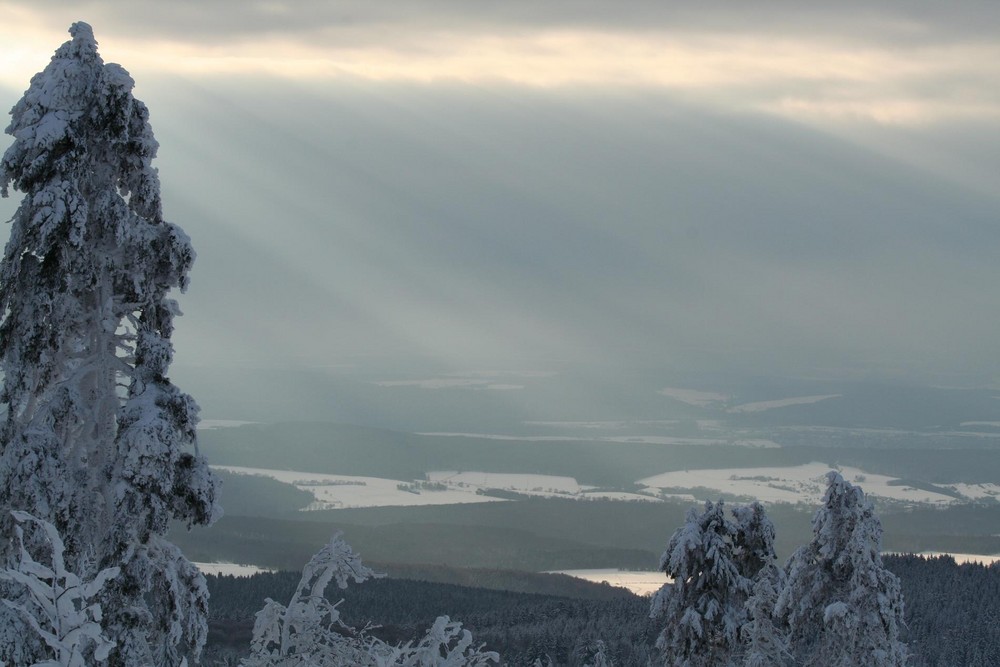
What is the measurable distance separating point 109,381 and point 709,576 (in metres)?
20.6

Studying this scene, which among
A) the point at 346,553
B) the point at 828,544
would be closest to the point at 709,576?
the point at 828,544

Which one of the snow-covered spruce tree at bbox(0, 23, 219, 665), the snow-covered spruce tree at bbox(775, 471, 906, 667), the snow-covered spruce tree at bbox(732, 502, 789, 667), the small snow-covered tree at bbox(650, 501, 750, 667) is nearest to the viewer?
the snow-covered spruce tree at bbox(0, 23, 219, 665)

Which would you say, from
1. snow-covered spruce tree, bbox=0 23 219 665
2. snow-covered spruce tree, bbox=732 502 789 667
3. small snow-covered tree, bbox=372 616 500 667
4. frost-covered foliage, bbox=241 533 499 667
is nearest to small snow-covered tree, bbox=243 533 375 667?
frost-covered foliage, bbox=241 533 499 667

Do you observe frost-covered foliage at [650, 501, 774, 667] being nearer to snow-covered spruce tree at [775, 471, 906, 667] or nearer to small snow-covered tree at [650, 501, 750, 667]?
small snow-covered tree at [650, 501, 750, 667]

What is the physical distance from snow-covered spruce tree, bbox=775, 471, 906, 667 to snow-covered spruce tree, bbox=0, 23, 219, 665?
17693mm

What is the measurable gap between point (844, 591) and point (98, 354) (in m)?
20.6

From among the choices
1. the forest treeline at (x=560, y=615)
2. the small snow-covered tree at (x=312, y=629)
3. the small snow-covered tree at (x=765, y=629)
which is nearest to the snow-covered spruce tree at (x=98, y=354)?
the small snow-covered tree at (x=312, y=629)

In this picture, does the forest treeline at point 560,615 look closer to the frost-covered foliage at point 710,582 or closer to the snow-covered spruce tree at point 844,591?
the frost-covered foliage at point 710,582

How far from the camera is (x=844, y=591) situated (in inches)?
1284

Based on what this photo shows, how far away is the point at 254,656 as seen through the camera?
18422mm

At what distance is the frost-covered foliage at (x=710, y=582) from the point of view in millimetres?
35844

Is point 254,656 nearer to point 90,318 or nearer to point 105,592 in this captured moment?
point 105,592

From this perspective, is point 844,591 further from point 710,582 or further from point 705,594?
point 705,594

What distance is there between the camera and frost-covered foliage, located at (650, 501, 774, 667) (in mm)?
35844
